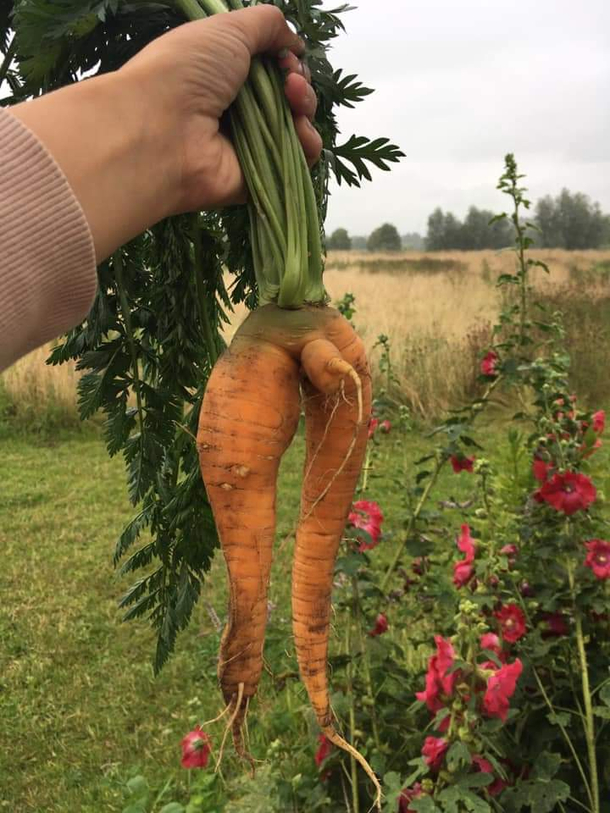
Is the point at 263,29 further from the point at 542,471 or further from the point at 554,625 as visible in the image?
the point at 554,625

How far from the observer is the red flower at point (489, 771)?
4.44ft

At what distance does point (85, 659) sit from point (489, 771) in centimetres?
210

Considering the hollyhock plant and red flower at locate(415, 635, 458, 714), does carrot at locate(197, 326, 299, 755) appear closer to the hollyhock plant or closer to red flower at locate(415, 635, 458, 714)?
red flower at locate(415, 635, 458, 714)

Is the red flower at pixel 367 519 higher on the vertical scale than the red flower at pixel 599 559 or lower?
higher

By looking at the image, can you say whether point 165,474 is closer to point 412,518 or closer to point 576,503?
point 412,518

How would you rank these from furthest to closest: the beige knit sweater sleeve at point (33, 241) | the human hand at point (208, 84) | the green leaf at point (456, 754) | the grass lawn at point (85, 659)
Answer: the grass lawn at point (85, 659) → the green leaf at point (456, 754) → the human hand at point (208, 84) → the beige knit sweater sleeve at point (33, 241)

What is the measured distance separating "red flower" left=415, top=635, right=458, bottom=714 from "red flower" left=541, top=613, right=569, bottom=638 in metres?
0.42

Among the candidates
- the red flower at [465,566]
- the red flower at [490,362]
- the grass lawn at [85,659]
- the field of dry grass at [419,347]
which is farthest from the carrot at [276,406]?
the field of dry grass at [419,347]

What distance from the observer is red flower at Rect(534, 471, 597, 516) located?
154 cm

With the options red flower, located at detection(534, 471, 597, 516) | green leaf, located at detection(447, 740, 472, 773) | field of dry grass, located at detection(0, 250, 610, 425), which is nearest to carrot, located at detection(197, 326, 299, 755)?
green leaf, located at detection(447, 740, 472, 773)

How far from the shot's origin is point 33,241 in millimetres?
790

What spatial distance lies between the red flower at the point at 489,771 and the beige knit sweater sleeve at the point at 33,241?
1.10 meters

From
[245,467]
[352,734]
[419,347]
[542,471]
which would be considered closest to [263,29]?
[245,467]

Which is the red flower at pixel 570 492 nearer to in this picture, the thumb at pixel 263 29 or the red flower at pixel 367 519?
the red flower at pixel 367 519
